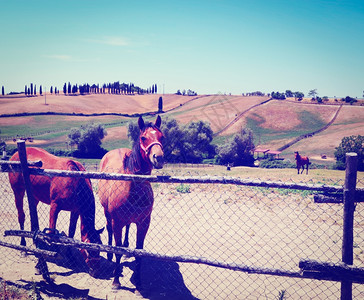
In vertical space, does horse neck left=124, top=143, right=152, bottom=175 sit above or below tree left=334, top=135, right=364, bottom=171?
above

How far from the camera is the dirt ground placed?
448 cm

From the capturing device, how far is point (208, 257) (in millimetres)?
5727

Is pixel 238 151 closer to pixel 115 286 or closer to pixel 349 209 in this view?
pixel 115 286

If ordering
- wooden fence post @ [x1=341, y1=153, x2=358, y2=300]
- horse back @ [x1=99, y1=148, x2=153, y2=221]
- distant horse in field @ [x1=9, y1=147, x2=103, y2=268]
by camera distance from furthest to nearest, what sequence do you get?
distant horse in field @ [x1=9, y1=147, x2=103, y2=268] < horse back @ [x1=99, y1=148, x2=153, y2=221] < wooden fence post @ [x1=341, y1=153, x2=358, y2=300]

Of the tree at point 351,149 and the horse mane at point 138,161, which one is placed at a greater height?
the horse mane at point 138,161

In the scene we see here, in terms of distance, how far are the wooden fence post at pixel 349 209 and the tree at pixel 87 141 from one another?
5820 centimetres

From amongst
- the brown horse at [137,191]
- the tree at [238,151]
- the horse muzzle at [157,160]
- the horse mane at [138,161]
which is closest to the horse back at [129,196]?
the brown horse at [137,191]

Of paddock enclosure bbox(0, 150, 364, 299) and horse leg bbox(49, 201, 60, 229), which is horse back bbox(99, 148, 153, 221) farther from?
horse leg bbox(49, 201, 60, 229)

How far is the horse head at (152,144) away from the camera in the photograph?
353 cm

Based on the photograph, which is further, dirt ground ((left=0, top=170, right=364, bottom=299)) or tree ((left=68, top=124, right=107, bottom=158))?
tree ((left=68, top=124, right=107, bottom=158))

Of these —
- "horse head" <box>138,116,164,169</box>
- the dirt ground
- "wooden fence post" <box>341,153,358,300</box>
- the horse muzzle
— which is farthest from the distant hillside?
"wooden fence post" <box>341,153,358,300</box>

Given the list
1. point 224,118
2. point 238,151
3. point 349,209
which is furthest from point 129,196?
point 224,118

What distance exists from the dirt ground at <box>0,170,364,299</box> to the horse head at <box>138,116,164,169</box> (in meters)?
2.47

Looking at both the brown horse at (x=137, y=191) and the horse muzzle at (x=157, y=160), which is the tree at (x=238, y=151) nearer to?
the brown horse at (x=137, y=191)
